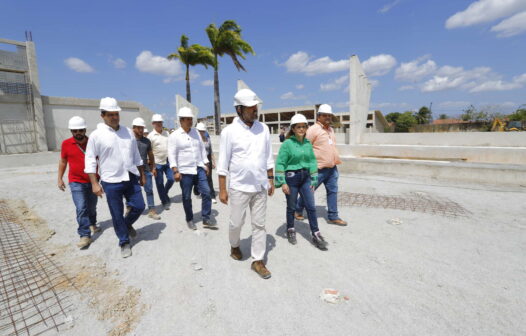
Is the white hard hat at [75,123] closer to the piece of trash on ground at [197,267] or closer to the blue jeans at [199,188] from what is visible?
the blue jeans at [199,188]

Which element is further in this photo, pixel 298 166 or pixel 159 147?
pixel 159 147

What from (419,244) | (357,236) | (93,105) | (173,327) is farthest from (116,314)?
(93,105)

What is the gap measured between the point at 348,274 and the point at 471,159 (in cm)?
800

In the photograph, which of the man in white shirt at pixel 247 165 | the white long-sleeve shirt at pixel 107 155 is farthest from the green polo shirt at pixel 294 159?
the white long-sleeve shirt at pixel 107 155

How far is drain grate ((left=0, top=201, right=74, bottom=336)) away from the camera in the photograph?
2.28 m

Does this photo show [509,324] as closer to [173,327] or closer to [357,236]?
[357,236]

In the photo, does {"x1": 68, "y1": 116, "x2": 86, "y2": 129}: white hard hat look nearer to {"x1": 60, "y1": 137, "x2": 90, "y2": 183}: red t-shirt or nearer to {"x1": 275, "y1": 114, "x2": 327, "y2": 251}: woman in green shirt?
{"x1": 60, "y1": 137, "x2": 90, "y2": 183}: red t-shirt

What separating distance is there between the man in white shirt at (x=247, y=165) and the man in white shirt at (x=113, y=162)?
1403 millimetres

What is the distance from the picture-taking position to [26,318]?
2357 millimetres

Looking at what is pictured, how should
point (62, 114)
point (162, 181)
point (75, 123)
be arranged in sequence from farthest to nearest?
1. point (62, 114)
2. point (162, 181)
3. point (75, 123)

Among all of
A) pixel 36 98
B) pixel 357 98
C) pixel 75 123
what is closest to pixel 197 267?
pixel 75 123

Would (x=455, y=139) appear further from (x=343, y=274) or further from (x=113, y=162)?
(x=113, y=162)

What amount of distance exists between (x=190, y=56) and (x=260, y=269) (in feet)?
78.9

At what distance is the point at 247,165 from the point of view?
2789mm
